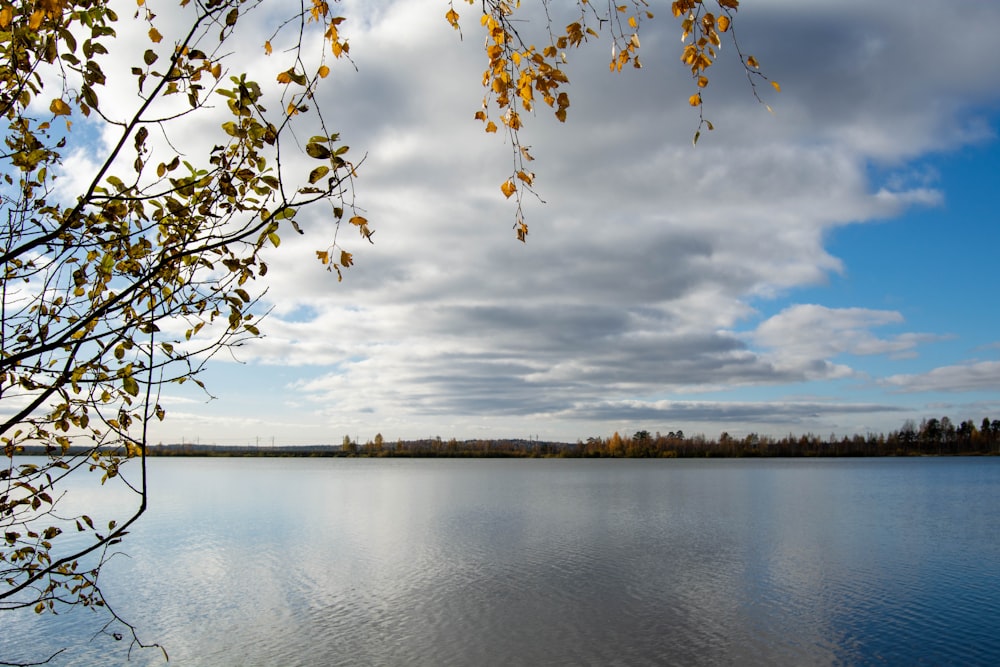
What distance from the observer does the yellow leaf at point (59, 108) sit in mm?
3191

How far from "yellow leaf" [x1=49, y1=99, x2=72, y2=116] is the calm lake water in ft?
47.2

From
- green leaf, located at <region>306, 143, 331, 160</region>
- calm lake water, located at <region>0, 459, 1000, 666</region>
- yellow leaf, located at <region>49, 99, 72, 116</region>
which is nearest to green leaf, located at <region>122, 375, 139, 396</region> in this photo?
yellow leaf, located at <region>49, 99, 72, 116</region>

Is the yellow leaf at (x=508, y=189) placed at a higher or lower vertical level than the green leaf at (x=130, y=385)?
higher

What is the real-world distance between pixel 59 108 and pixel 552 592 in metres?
20.6

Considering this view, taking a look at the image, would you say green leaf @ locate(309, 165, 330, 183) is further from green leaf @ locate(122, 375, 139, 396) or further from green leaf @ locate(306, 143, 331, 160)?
green leaf @ locate(122, 375, 139, 396)

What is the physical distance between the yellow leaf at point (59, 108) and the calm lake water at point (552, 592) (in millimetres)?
14385

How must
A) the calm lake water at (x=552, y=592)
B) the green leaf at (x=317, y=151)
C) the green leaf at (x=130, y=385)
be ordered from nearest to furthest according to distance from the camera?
1. the green leaf at (x=317, y=151)
2. the green leaf at (x=130, y=385)
3. the calm lake water at (x=552, y=592)

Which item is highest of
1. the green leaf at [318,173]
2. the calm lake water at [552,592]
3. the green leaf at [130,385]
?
the green leaf at [318,173]

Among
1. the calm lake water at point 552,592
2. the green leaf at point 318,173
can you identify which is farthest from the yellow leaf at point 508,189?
the calm lake water at point 552,592

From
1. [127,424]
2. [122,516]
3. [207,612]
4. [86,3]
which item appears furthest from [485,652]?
[122,516]

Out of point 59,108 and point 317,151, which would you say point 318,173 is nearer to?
point 317,151

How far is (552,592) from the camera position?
2112 centimetres

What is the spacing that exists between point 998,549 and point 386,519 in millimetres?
32513

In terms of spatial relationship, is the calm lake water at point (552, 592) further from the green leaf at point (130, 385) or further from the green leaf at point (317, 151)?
the green leaf at point (317, 151)
